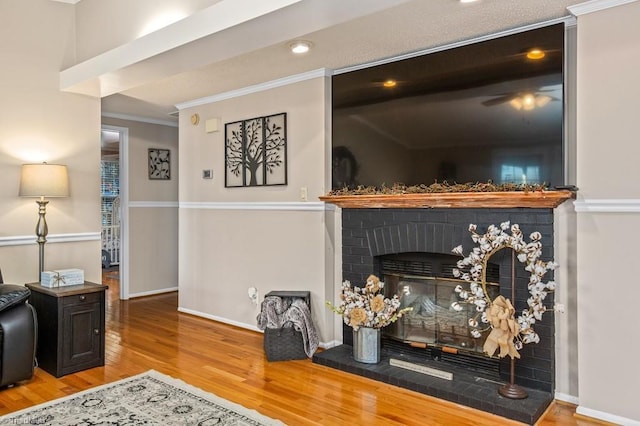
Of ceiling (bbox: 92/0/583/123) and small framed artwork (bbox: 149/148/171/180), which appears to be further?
small framed artwork (bbox: 149/148/171/180)

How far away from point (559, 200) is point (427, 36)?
136cm

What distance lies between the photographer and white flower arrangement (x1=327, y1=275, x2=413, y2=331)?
3379 mm

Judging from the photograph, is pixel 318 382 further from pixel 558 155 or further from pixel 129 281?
pixel 129 281

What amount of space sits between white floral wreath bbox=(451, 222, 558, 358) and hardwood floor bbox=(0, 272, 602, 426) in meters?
0.44

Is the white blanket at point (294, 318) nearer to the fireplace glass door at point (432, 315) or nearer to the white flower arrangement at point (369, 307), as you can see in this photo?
the white flower arrangement at point (369, 307)

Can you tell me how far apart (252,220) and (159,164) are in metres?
2.46

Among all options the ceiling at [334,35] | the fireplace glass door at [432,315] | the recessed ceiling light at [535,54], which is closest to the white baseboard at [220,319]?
the fireplace glass door at [432,315]

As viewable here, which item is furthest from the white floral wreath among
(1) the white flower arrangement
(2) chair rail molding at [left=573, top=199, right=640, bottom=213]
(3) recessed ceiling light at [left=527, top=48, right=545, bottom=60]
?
(3) recessed ceiling light at [left=527, top=48, right=545, bottom=60]

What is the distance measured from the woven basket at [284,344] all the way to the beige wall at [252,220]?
31 centimetres

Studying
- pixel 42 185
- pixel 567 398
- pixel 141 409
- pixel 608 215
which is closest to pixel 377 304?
pixel 567 398

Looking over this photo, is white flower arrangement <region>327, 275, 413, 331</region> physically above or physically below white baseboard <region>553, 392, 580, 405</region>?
above

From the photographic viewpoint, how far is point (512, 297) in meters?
2.89

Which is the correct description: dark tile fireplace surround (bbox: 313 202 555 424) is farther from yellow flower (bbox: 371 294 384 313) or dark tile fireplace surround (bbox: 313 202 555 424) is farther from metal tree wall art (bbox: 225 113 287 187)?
metal tree wall art (bbox: 225 113 287 187)

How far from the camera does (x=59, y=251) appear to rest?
13.3 feet
